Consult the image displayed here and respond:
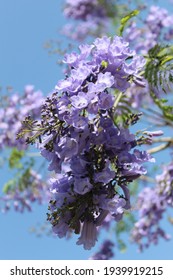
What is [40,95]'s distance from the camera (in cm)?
521

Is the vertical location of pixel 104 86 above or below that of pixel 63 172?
above

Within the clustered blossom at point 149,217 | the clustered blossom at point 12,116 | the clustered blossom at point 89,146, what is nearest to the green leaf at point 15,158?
the clustered blossom at point 12,116

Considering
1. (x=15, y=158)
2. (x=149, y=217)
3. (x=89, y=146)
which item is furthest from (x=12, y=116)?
(x=89, y=146)

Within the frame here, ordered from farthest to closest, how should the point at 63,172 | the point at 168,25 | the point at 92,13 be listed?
the point at 92,13, the point at 168,25, the point at 63,172

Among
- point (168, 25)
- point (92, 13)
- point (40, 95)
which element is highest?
point (92, 13)

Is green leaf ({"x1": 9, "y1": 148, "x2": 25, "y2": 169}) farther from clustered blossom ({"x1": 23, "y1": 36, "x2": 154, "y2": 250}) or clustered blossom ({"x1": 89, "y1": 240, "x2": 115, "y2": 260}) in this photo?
clustered blossom ({"x1": 23, "y1": 36, "x2": 154, "y2": 250})

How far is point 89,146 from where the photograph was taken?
1.68 m

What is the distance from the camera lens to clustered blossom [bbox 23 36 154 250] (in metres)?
1.66

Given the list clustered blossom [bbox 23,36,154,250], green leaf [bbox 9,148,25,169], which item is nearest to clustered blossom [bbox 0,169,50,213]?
green leaf [bbox 9,148,25,169]

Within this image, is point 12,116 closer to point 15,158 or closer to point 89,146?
point 15,158

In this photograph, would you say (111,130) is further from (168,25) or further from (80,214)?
(168,25)

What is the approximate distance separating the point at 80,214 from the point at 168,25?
3.75m

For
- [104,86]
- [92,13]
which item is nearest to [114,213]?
[104,86]

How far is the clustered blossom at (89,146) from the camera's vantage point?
1.66 m
